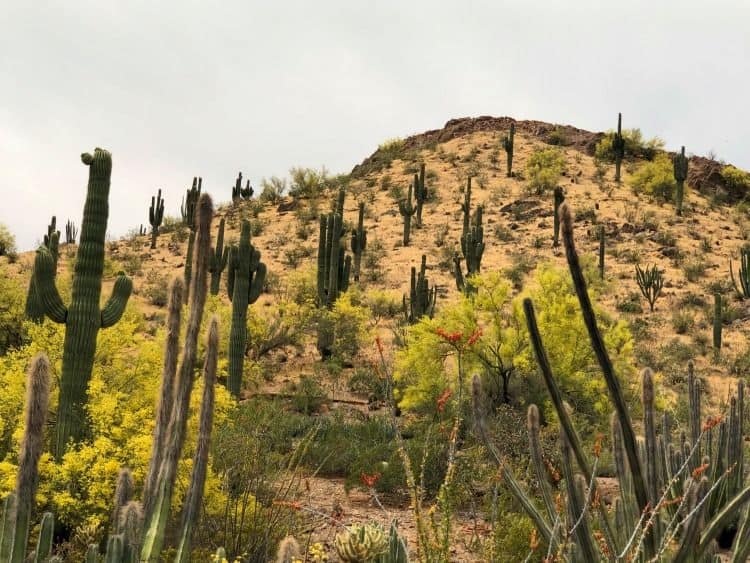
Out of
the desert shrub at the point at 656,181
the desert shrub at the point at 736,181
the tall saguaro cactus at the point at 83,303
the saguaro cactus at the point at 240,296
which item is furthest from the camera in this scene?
the desert shrub at the point at 736,181

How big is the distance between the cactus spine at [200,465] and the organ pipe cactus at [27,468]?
2.13 feet

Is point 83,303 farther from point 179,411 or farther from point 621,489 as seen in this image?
point 621,489

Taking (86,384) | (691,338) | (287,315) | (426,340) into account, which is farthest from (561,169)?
(86,384)

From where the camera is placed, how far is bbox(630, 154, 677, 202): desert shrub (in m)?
38.7

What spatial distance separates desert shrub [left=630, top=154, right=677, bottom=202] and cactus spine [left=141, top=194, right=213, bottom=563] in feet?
128

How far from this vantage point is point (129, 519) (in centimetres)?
331

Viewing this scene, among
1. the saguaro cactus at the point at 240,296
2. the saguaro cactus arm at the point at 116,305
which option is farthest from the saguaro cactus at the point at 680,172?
the saguaro cactus arm at the point at 116,305

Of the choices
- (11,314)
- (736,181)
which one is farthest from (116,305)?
(736,181)

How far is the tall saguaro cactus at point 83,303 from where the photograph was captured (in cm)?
732

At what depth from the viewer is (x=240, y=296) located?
15.0 metres

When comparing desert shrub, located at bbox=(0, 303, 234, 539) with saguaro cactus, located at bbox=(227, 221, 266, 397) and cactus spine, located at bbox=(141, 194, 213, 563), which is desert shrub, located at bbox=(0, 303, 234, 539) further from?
saguaro cactus, located at bbox=(227, 221, 266, 397)

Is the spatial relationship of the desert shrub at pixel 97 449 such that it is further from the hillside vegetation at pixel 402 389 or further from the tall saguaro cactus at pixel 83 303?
the tall saguaro cactus at pixel 83 303

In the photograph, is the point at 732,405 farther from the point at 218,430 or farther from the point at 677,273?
the point at 677,273

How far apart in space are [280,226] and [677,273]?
2185 cm
